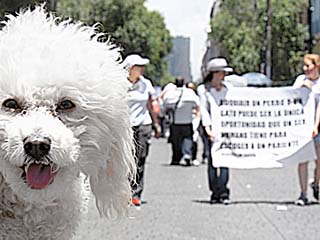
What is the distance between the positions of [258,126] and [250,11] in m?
59.3

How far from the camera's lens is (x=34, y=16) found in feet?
11.5

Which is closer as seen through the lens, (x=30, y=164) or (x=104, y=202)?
(x=30, y=164)

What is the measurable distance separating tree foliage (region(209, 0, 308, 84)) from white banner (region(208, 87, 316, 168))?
3403cm

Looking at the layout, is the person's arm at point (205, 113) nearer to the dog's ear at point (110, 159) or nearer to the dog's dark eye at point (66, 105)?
the dog's ear at point (110, 159)

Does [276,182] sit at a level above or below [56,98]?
below

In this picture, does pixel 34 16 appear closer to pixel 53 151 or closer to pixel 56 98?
pixel 56 98

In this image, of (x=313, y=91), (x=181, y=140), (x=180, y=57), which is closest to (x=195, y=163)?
(x=181, y=140)

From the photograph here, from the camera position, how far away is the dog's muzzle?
2.93m

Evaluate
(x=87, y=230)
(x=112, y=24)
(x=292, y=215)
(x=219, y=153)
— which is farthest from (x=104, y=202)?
(x=112, y=24)

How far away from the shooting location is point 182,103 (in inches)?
707

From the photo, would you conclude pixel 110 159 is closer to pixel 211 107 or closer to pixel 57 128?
pixel 57 128

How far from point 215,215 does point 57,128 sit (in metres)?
7.45

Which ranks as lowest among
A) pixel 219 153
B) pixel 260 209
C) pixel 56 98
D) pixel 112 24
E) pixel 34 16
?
pixel 260 209

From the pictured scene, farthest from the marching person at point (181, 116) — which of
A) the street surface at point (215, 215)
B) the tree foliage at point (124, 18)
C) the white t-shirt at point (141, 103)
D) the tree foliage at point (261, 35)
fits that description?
the tree foliage at point (124, 18)
